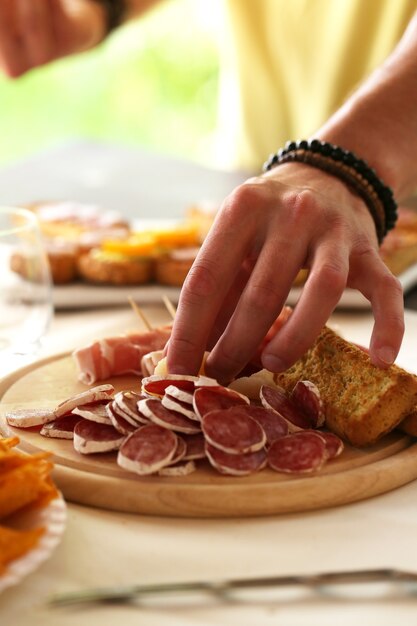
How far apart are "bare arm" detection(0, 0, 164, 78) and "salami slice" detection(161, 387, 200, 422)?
144 cm

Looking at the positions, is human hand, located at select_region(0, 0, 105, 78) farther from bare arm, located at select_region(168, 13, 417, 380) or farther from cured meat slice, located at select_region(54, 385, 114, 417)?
cured meat slice, located at select_region(54, 385, 114, 417)

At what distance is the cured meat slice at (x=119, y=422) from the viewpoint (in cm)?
140

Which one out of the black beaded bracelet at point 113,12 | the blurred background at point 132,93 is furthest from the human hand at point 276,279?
the blurred background at point 132,93

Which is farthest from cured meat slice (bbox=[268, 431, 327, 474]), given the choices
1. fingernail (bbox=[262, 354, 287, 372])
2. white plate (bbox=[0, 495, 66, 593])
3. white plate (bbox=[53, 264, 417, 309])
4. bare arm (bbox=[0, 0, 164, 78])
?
bare arm (bbox=[0, 0, 164, 78])

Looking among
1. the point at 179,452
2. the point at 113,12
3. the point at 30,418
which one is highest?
the point at 113,12

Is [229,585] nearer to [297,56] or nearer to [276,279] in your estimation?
[276,279]

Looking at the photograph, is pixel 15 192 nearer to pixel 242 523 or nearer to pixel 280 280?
pixel 280 280

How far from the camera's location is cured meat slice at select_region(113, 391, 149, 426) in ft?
4.59

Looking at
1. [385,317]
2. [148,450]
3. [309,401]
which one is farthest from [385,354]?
[148,450]

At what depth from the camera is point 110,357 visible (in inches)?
69.5

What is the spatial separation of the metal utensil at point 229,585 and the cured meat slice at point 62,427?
0.40 m

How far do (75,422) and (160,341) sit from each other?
391mm

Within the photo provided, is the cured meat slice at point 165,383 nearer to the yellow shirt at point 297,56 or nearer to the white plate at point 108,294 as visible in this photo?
the white plate at point 108,294

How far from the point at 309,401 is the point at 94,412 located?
0.37 metres
